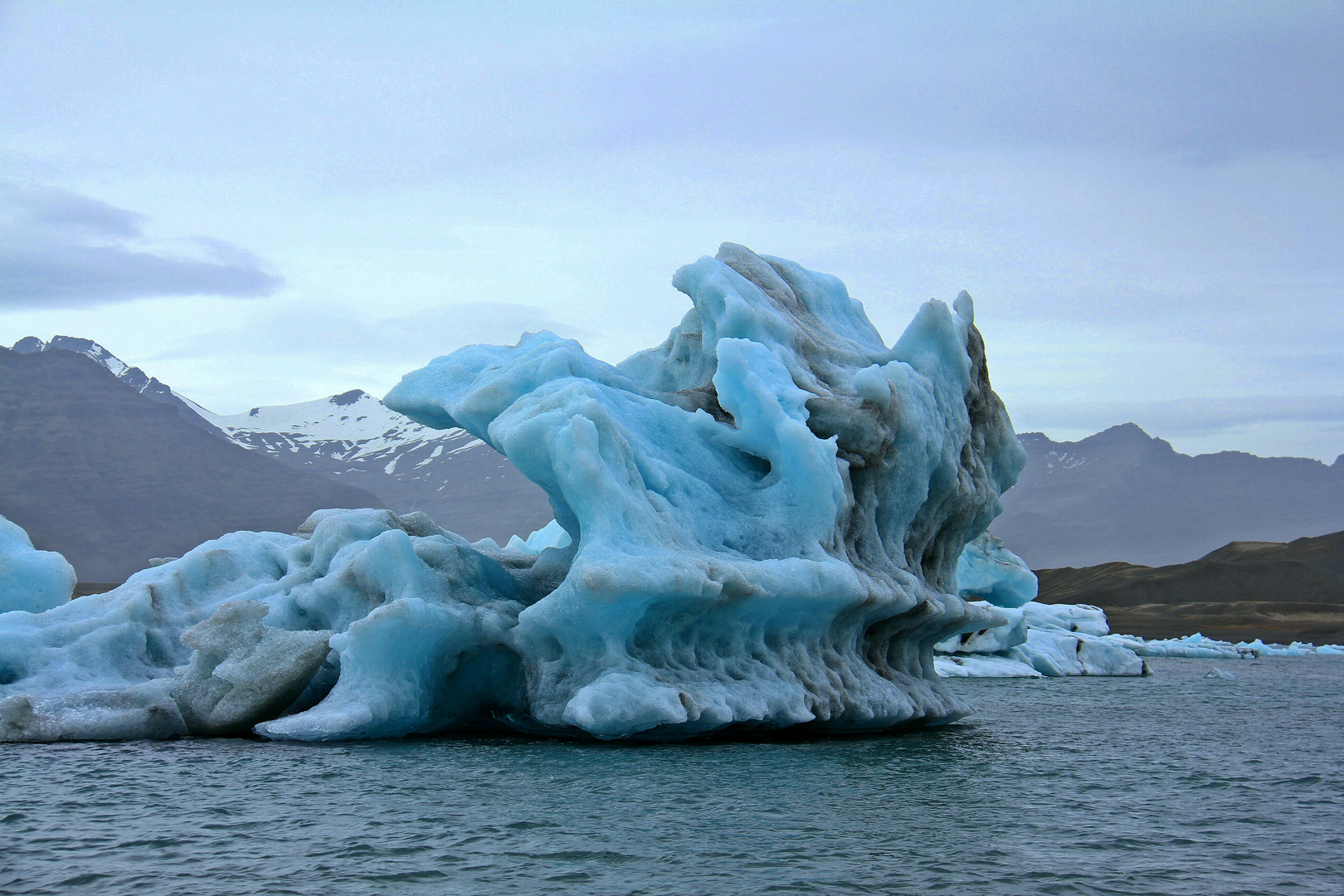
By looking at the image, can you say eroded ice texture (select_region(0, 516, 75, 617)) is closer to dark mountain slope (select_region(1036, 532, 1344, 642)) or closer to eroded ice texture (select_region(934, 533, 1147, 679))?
eroded ice texture (select_region(934, 533, 1147, 679))

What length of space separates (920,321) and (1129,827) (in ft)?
23.7

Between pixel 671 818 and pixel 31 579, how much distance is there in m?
9.86

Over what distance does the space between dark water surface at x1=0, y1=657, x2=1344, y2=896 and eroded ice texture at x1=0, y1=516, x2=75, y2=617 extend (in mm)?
4722

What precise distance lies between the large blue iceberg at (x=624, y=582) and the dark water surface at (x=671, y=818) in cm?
50

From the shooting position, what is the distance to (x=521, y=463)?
10211mm

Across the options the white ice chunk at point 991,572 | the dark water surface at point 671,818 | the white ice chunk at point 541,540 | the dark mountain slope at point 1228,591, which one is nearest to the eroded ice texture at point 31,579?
the dark water surface at point 671,818

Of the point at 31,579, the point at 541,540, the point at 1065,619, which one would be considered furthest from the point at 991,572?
the point at 31,579

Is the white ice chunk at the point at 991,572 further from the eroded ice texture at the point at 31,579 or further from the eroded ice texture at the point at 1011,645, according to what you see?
the eroded ice texture at the point at 31,579

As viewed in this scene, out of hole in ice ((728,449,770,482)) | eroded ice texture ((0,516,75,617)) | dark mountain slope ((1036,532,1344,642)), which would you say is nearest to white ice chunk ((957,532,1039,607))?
hole in ice ((728,449,770,482))

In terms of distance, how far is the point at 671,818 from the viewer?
21.6 ft

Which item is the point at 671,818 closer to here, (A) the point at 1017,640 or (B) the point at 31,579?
(B) the point at 31,579

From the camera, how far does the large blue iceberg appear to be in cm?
945

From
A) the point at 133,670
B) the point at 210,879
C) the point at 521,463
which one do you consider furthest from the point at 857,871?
the point at 133,670

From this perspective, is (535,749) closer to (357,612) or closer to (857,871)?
(357,612)
